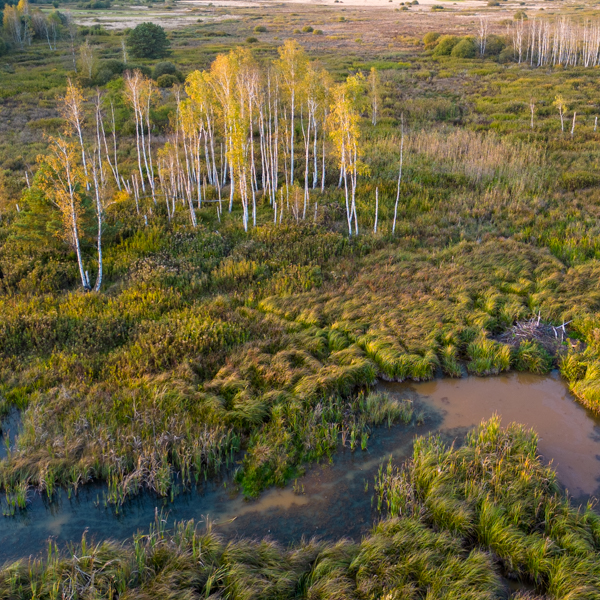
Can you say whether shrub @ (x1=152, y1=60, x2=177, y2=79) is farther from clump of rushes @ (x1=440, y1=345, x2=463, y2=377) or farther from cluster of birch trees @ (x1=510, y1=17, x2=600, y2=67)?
clump of rushes @ (x1=440, y1=345, x2=463, y2=377)

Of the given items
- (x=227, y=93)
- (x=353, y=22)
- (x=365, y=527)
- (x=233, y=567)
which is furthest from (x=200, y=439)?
(x=353, y=22)

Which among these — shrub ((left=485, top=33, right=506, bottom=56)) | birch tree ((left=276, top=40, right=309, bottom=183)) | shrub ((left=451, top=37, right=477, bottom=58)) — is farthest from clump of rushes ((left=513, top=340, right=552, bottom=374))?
shrub ((left=485, top=33, right=506, bottom=56))

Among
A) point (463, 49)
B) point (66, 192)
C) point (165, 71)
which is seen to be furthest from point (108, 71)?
point (463, 49)

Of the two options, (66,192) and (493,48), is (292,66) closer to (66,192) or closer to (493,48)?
(66,192)

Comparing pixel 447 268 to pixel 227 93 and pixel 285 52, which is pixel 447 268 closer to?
pixel 227 93

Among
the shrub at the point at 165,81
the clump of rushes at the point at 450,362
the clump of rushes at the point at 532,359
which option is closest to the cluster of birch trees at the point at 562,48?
the shrub at the point at 165,81

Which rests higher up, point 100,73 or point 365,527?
point 100,73
